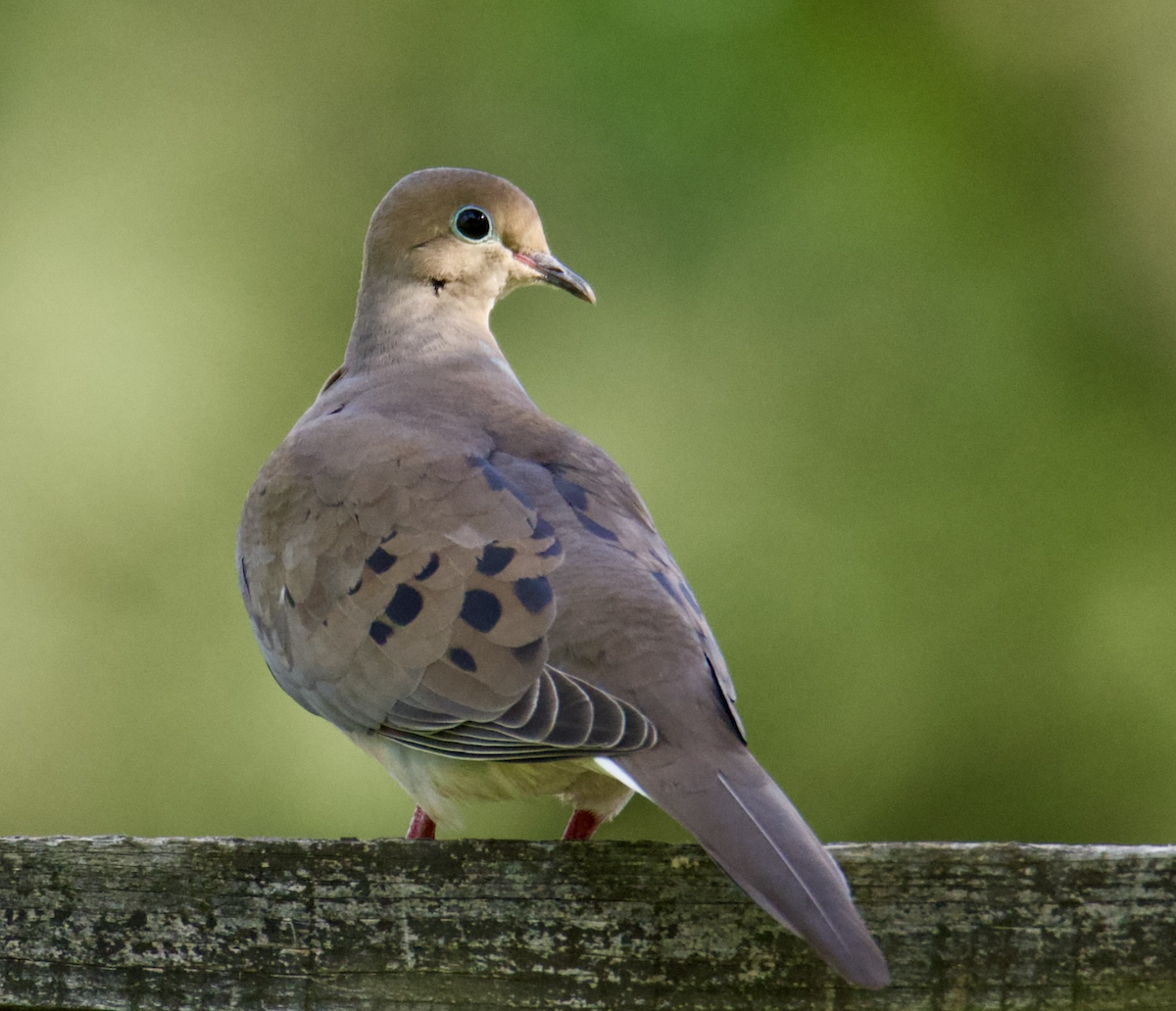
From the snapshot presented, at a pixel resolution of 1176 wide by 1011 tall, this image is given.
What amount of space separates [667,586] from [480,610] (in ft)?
0.84

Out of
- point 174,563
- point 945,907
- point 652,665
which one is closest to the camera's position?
point 945,907

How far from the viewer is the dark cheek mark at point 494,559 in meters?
2.46

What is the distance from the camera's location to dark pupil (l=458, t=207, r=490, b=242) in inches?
143

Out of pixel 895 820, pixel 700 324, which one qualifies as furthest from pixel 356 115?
pixel 895 820

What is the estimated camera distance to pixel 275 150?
792 cm

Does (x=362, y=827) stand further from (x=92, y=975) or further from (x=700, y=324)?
(x=92, y=975)

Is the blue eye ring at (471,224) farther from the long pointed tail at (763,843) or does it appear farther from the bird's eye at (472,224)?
the long pointed tail at (763,843)

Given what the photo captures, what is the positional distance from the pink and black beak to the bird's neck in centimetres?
11

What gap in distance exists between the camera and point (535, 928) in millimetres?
1796

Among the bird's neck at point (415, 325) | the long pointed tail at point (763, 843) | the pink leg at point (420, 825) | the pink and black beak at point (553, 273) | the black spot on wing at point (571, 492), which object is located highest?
the pink and black beak at point (553, 273)

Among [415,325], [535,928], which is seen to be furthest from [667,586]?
[415,325]

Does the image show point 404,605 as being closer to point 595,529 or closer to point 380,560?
point 380,560

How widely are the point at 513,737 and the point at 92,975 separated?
1.97 feet

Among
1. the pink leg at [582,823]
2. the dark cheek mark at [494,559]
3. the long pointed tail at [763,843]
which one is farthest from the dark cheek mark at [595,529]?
the long pointed tail at [763,843]
